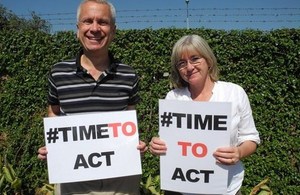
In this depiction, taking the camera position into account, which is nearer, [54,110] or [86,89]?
[86,89]

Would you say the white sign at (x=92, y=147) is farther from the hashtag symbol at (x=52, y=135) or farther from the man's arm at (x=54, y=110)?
the man's arm at (x=54, y=110)

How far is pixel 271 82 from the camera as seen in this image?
4.80 meters

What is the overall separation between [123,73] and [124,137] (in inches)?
17.1

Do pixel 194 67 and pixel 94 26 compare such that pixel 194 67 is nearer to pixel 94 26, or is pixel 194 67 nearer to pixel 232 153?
pixel 232 153

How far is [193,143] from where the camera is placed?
225cm

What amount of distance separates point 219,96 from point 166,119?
37 centimetres

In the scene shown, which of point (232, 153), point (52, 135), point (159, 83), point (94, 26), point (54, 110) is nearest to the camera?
point (232, 153)

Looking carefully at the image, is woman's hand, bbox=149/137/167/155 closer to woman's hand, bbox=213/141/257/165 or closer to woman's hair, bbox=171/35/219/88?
woman's hand, bbox=213/141/257/165

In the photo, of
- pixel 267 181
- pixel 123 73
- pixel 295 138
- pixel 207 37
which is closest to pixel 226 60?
pixel 207 37

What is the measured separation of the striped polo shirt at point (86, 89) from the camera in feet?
7.38

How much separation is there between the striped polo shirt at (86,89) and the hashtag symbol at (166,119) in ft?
0.89

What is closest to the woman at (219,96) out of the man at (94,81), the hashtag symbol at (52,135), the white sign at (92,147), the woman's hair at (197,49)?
the woman's hair at (197,49)

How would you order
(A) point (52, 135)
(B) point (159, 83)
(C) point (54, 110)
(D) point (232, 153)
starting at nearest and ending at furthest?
1. (D) point (232, 153)
2. (A) point (52, 135)
3. (C) point (54, 110)
4. (B) point (159, 83)

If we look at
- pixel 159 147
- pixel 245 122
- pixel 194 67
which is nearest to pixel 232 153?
pixel 245 122
